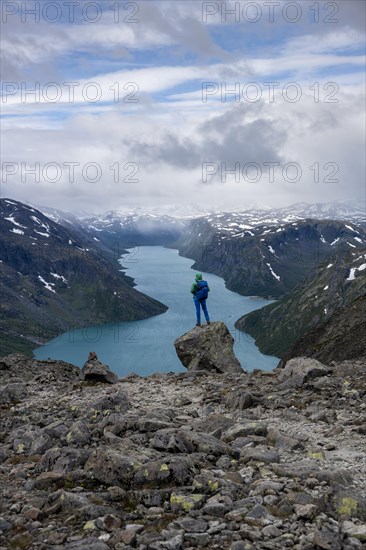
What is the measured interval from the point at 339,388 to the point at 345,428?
5.59m

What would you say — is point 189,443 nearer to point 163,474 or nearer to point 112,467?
point 163,474

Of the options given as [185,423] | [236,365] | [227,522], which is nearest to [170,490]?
[227,522]

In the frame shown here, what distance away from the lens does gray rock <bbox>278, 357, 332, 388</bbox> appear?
23.8m

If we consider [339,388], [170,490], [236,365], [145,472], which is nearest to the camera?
[170,490]

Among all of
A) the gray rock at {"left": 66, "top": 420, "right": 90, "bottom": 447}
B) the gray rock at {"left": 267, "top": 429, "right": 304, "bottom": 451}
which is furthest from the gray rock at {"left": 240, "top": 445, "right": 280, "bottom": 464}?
the gray rock at {"left": 66, "top": 420, "right": 90, "bottom": 447}

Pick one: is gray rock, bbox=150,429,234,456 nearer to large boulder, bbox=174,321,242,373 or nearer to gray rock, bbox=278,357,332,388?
gray rock, bbox=278,357,332,388

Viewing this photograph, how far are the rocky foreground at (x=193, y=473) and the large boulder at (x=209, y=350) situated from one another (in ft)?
40.8

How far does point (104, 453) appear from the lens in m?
13.0

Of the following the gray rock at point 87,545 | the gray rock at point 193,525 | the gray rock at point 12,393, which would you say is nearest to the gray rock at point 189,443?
the gray rock at point 193,525

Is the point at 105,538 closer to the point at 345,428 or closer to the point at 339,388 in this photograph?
the point at 345,428

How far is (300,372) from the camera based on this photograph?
2459cm

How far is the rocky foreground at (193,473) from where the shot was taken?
9.45m

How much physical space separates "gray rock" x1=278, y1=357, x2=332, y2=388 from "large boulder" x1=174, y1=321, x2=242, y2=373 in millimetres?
9304

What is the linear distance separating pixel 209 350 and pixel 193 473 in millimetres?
23857
